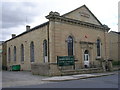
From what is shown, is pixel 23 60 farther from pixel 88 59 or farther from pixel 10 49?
pixel 88 59

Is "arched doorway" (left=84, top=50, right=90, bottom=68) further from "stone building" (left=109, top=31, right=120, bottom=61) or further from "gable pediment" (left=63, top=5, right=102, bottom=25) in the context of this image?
"stone building" (left=109, top=31, right=120, bottom=61)

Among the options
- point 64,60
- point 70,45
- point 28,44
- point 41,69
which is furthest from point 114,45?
point 41,69

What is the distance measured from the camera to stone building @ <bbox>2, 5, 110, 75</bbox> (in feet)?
78.7

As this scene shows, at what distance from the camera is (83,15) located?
1152 inches

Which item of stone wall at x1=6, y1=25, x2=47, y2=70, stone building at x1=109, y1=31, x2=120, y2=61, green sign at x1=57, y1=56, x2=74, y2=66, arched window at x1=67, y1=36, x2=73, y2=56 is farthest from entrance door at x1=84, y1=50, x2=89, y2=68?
stone building at x1=109, y1=31, x2=120, y2=61

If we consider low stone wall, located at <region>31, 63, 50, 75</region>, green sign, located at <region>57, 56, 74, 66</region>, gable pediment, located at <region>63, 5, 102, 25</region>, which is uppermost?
gable pediment, located at <region>63, 5, 102, 25</region>

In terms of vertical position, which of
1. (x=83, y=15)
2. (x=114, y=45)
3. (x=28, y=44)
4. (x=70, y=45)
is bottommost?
(x=70, y=45)

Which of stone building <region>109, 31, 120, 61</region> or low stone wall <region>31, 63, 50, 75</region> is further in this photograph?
stone building <region>109, 31, 120, 61</region>

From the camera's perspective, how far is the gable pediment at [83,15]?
89.8 feet

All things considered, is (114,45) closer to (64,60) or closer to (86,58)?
(86,58)

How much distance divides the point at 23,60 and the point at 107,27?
53.1ft

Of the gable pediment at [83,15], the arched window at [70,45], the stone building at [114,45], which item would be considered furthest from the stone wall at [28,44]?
the stone building at [114,45]

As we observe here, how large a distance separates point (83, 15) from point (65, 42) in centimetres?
636

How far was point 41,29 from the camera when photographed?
89.4 ft
